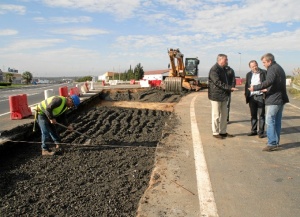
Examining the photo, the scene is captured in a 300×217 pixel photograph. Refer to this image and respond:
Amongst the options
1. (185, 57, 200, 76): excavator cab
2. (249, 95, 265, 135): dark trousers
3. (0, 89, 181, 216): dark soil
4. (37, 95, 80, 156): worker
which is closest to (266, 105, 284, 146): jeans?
(249, 95, 265, 135): dark trousers

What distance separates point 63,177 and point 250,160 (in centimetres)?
327

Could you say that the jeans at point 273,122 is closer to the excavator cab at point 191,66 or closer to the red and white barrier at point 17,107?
the red and white barrier at point 17,107

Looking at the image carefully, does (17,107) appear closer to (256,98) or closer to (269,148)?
(256,98)

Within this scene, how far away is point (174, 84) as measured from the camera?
22938 mm

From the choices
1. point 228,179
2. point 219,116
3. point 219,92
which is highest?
point 219,92

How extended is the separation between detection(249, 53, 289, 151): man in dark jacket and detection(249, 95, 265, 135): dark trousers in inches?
45.8

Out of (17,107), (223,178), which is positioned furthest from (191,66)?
(223,178)

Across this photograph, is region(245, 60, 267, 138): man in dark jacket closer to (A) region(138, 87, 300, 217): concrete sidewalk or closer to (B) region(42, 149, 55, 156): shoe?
(A) region(138, 87, 300, 217): concrete sidewalk

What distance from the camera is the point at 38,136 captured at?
28.2 feet

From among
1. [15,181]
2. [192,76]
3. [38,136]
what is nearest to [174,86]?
[192,76]

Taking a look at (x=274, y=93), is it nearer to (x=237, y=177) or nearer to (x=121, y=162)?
(x=237, y=177)

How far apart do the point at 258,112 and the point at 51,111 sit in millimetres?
4845

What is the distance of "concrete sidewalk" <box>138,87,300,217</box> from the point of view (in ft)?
11.6

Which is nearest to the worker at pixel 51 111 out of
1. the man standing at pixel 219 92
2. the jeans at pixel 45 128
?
the jeans at pixel 45 128
